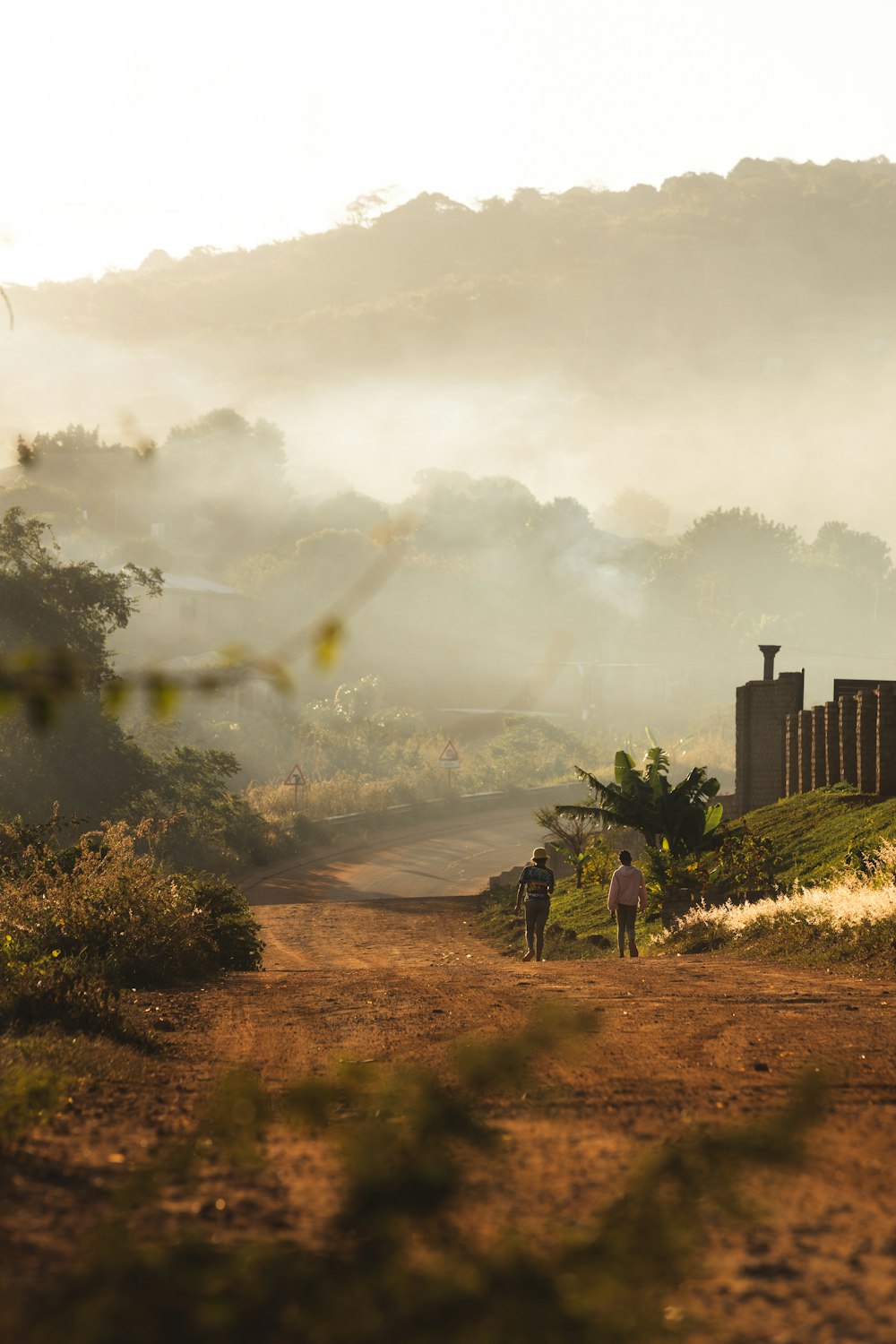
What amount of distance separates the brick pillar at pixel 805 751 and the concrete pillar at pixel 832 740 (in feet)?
4.61

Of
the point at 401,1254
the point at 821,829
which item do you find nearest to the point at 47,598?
the point at 821,829

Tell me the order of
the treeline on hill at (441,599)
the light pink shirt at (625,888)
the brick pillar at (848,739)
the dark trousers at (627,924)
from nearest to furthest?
the light pink shirt at (625,888) < the dark trousers at (627,924) < the brick pillar at (848,739) < the treeline on hill at (441,599)

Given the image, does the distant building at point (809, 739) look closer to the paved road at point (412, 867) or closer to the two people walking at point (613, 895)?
the two people walking at point (613, 895)

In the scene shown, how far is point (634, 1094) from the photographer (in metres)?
5.77

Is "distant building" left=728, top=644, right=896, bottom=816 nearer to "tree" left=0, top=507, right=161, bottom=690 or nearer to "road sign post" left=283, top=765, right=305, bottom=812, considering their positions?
"road sign post" left=283, top=765, right=305, bottom=812

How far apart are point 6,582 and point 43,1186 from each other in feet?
103

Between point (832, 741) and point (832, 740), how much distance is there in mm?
26

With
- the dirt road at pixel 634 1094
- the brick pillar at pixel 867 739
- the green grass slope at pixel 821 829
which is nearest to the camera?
the dirt road at pixel 634 1094

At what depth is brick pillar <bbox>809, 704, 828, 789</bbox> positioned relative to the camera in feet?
87.2

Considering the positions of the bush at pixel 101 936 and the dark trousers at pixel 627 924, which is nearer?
the bush at pixel 101 936

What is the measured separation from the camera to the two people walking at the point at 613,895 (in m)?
16.4

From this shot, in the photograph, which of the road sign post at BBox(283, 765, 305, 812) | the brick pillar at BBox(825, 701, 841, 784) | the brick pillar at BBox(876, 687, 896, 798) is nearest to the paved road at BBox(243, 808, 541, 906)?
the road sign post at BBox(283, 765, 305, 812)

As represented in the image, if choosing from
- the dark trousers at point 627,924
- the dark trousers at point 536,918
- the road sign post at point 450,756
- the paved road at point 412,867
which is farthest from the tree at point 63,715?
the dark trousers at point 627,924

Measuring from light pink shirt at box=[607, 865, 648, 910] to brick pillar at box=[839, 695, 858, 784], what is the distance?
9.88 metres
